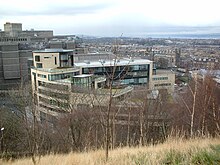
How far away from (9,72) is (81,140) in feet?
115

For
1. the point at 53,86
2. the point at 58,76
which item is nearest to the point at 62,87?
the point at 53,86

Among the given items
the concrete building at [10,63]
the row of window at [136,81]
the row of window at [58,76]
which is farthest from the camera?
the concrete building at [10,63]

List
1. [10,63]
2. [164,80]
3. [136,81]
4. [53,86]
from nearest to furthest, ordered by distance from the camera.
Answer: [53,86] < [136,81] < [164,80] < [10,63]

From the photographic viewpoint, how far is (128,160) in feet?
14.3

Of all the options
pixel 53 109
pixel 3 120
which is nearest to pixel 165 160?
pixel 3 120

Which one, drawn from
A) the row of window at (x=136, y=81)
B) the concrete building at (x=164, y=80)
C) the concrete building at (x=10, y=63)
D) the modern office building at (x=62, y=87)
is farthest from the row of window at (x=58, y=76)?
the concrete building at (x=10, y=63)

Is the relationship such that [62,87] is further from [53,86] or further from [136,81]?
[136,81]

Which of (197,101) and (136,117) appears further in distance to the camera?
(136,117)

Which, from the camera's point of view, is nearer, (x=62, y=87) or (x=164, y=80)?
(x=62, y=87)

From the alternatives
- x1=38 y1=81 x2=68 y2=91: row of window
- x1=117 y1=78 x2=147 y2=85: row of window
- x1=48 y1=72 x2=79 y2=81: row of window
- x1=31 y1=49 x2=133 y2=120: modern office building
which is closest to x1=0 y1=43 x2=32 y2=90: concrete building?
x1=31 y1=49 x2=133 y2=120: modern office building

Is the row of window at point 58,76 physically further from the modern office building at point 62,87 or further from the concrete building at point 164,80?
the concrete building at point 164,80

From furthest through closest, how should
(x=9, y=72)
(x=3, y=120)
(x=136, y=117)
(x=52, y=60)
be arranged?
(x=9, y=72)
(x=52, y=60)
(x=136, y=117)
(x=3, y=120)

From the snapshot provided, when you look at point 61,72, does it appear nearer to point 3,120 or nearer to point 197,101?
point 3,120

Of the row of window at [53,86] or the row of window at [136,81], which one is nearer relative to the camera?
the row of window at [53,86]
